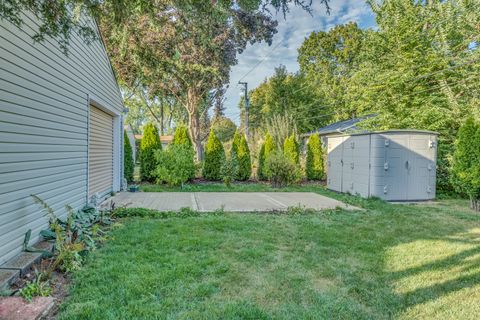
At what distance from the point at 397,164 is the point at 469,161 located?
141 cm

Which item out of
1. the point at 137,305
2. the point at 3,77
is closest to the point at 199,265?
the point at 137,305

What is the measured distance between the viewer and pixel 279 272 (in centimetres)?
307

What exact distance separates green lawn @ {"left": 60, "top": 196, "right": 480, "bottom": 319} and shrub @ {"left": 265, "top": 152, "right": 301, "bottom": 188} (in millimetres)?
5036

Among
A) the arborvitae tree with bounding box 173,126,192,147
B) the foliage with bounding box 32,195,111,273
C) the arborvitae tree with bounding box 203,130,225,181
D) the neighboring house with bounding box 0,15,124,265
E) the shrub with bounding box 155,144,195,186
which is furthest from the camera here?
the arborvitae tree with bounding box 203,130,225,181

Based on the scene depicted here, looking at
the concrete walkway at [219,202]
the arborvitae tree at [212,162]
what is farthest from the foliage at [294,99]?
the concrete walkway at [219,202]

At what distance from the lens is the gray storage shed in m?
7.36

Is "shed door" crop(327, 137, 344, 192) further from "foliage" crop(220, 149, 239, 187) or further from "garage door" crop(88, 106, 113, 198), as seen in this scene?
"garage door" crop(88, 106, 113, 198)

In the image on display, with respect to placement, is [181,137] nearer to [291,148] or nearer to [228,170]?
[228,170]

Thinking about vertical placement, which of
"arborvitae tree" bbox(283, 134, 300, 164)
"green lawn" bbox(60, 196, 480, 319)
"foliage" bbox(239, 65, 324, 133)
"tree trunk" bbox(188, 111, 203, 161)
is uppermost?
"foliage" bbox(239, 65, 324, 133)

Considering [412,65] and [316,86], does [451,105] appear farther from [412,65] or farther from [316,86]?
[316,86]

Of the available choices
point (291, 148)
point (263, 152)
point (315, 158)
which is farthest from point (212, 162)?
point (315, 158)

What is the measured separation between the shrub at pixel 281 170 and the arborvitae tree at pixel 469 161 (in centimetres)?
459

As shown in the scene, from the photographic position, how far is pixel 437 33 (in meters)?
10.5

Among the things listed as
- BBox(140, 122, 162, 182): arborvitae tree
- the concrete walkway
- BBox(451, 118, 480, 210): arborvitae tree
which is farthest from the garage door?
BBox(451, 118, 480, 210): arborvitae tree
